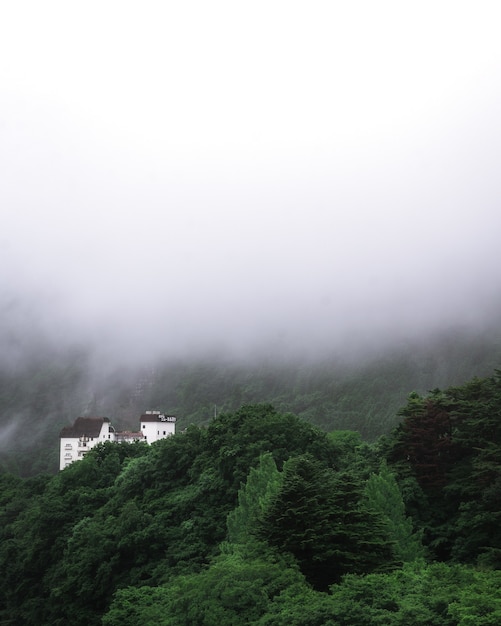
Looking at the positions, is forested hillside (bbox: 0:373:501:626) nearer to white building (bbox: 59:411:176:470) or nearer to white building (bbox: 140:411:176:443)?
white building (bbox: 59:411:176:470)

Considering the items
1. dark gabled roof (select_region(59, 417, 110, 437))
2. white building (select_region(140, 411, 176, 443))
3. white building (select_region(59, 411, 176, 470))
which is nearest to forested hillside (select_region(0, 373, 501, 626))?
white building (select_region(59, 411, 176, 470))

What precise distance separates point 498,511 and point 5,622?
110ft

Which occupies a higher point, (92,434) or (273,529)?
(92,434)

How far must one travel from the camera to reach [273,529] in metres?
26.2

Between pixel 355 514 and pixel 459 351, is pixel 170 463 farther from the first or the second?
pixel 459 351

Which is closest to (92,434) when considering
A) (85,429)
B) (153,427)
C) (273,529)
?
(85,429)

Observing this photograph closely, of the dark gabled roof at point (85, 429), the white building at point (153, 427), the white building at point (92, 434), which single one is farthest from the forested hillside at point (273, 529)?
the white building at point (153, 427)

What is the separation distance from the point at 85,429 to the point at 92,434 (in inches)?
58.9

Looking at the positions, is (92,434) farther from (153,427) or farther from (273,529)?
(273,529)

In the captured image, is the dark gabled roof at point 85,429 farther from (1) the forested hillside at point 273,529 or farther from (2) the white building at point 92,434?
(1) the forested hillside at point 273,529

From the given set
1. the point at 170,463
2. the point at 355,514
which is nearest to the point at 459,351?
the point at 170,463

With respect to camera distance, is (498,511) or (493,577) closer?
(493,577)

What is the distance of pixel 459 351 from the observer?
180875mm

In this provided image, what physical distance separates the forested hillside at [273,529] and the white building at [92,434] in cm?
4894
